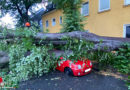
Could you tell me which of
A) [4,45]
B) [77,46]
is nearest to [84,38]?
[77,46]

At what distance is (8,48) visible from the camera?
12.5ft

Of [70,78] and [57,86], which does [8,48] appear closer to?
[57,86]

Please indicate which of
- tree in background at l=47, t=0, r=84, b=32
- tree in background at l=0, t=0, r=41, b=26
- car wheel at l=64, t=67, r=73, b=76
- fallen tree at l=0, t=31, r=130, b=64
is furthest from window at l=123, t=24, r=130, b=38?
tree in background at l=0, t=0, r=41, b=26

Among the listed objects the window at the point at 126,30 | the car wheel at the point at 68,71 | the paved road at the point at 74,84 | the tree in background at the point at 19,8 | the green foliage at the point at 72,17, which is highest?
the tree in background at the point at 19,8

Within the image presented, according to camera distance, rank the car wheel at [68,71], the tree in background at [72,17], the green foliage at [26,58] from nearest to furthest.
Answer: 1. the green foliage at [26,58]
2. the car wheel at [68,71]
3. the tree in background at [72,17]

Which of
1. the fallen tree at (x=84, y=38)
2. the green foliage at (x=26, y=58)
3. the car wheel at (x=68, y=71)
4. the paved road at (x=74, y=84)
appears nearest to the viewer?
the fallen tree at (x=84, y=38)

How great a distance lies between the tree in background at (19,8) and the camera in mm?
17281

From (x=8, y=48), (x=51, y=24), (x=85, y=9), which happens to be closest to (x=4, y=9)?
(x=51, y=24)

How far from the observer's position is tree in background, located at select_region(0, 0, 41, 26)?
1728 cm

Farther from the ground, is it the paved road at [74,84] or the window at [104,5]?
the window at [104,5]

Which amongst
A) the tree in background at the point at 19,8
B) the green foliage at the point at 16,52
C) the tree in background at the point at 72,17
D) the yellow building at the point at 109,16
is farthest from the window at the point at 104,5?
the tree in background at the point at 19,8

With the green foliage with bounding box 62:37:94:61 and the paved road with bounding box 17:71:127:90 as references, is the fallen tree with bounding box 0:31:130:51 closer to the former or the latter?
the green foliage with bounding box 62:37:94:61

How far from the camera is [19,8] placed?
18.6 m

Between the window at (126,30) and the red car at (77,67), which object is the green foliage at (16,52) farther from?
the window at (126,30)
